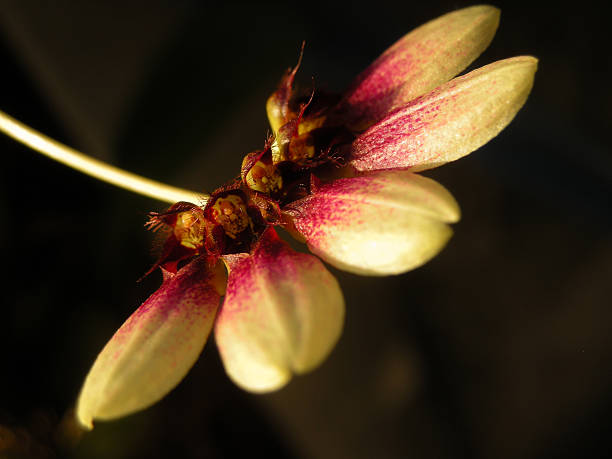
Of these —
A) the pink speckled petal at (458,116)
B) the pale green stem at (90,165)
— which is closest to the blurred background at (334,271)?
the pale green stem at (90,165)

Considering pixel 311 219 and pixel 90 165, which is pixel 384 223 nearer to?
pixel 311 219

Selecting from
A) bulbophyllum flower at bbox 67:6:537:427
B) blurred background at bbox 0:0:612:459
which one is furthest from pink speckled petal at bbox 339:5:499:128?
blurred background at bbox 0:0:612:459

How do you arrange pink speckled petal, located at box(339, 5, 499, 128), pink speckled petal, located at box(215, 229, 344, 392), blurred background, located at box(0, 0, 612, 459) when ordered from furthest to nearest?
blurred background, located at box(0, 0, 612, 459) → pink speckled petal, located at box(339, 5, 499, 128) → pink speckled petal, located at box(215, 229, 344, 392)

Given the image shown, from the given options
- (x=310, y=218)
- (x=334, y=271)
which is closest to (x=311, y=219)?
(x=310, y=218)

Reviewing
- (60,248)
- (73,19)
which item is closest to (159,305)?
(60,248)

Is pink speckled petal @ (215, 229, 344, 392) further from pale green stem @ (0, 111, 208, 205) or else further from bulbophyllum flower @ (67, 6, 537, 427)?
pale green stem @ (0, 111, 208, 205)

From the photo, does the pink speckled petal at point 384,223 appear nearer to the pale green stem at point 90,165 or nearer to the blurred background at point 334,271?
the pale green stem at point 90,165
